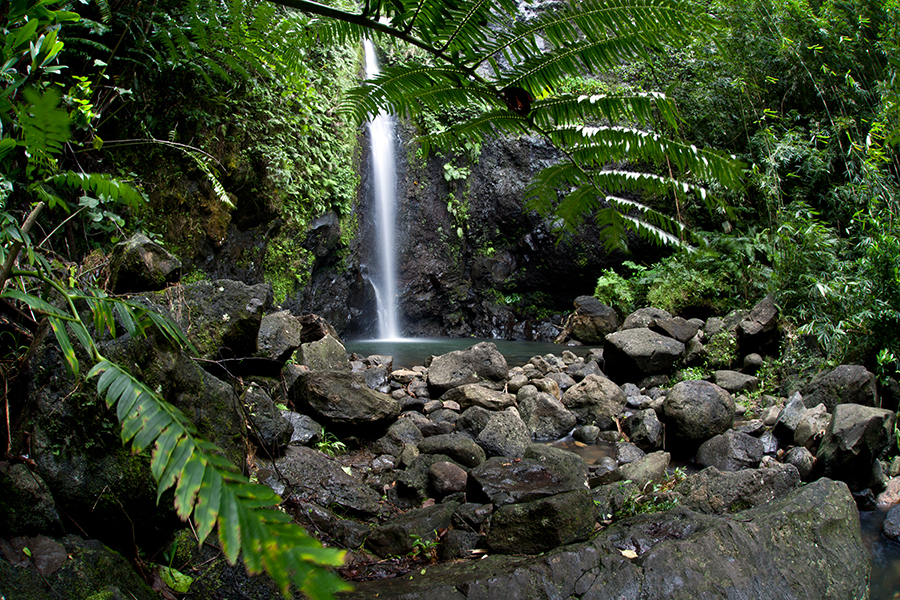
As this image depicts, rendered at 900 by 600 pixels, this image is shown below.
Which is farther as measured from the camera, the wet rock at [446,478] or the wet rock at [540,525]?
the wet rock at [446,478]

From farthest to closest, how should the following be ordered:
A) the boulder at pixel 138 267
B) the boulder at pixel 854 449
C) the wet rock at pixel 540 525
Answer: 1. the boulder at pixel 854 449
2. the boulder at pixel 138 267
3. the wet rock at pixel 540 525

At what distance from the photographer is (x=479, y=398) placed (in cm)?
533

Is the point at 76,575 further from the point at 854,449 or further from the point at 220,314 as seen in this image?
the point at 854,449

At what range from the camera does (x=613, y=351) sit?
6746 millimetres

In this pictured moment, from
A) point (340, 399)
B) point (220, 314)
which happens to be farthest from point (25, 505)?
point (340, 399)

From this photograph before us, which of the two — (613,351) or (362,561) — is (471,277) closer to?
(613,351)

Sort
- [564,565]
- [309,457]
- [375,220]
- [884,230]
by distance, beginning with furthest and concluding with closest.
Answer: [375,220] → [884,230] → [309,457] → [564,565]

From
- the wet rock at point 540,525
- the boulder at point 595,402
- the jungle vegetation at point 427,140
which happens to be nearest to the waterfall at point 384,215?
the jungle vegetation at point 427,140

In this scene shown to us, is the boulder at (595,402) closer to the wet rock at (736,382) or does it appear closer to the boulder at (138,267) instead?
the wet rock at (736,382)

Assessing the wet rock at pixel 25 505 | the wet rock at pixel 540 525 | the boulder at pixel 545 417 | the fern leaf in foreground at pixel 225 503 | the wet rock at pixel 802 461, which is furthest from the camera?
the boulder at pixel 545 417

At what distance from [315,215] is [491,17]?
7582mm

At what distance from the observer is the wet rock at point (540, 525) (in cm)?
236

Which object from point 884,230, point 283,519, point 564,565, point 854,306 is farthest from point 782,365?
point 283,519

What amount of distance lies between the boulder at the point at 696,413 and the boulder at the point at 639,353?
1.79 m
